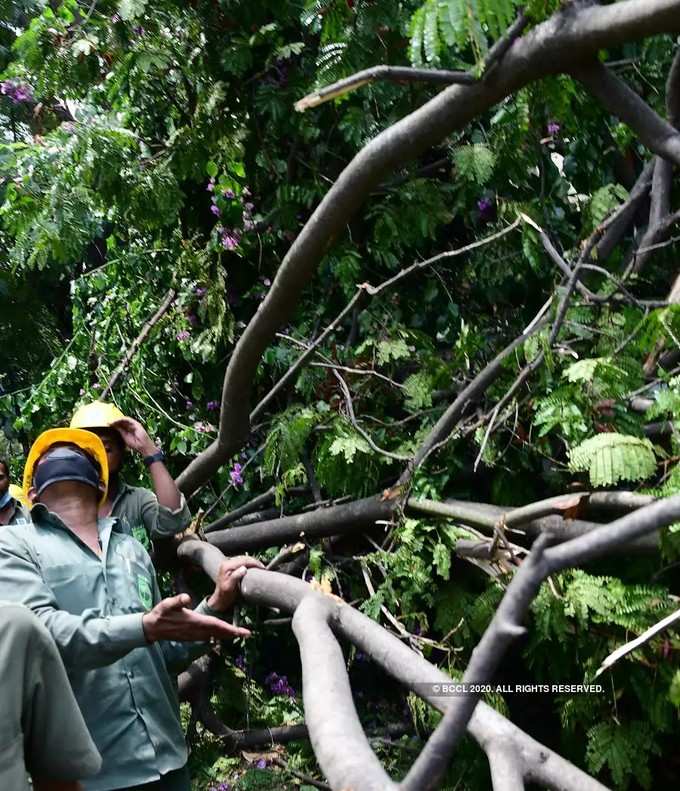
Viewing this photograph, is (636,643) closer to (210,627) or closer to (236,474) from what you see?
(210,627)

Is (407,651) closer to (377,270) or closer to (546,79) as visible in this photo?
(546,79)

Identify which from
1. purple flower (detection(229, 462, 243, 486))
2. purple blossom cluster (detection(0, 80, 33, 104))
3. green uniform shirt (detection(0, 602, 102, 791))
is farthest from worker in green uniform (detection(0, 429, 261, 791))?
purple blossom cluster (detection(0, 80, 33, 104))

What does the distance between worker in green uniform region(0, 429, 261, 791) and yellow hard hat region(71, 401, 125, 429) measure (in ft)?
3.08

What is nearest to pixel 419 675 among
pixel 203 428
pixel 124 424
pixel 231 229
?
pixel 124 424

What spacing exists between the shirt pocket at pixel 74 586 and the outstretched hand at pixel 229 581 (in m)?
0.39

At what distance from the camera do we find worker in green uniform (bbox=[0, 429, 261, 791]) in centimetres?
257


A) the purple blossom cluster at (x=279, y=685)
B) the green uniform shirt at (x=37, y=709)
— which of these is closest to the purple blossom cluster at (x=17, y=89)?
the purple blossom cluster at (x=279, y=685)

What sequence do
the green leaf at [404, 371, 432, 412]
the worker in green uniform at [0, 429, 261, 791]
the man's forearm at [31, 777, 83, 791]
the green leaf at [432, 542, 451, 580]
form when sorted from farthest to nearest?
the green leaf at [404, 371, 432, 412], the green leaf at [432, 542, 451, 580], the worker in green uniform at [0, 429, 261, 791], the man's forearm at [31, 777, 83, 791]

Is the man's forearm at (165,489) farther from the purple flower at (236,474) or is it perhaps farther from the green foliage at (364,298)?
the purple flower at (236,474)

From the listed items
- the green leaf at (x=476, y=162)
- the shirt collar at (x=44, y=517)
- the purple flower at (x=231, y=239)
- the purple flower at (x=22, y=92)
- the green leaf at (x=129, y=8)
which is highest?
the green leaf at (x=129, y=8)

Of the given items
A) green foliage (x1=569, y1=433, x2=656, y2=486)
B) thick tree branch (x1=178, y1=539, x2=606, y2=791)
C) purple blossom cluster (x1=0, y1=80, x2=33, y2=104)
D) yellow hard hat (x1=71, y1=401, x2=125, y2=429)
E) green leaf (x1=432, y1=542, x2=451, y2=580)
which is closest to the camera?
thick tree branch (x1=178, y1=539, x2=606, y2=791)

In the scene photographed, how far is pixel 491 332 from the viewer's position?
491 cm

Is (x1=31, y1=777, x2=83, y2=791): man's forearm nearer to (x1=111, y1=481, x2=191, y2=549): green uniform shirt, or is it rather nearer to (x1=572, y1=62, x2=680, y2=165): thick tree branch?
(x1=111, y1=481, x2=191, y2=549): green uniform shirt

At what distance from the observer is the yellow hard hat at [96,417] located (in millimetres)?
4328
